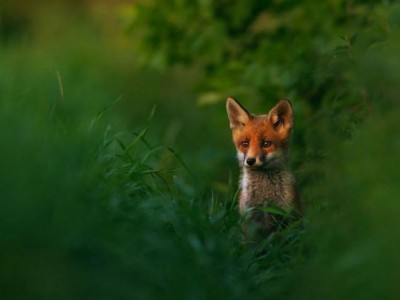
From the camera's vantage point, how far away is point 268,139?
804cm

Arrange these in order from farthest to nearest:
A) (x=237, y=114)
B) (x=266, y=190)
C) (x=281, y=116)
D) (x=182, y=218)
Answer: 1. (x=237, y=114)
2. (x=281, y=116)
3. (x=266, y=190)
4. (x=182, y=218)

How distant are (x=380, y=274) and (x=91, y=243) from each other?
138 centimetres

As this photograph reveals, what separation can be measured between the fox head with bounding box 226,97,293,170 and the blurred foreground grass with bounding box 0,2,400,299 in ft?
0.58

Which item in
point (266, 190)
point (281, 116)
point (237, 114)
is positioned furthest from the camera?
point (237, 114)

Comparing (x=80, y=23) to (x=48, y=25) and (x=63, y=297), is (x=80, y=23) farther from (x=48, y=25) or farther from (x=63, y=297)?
(x=63, y=297)

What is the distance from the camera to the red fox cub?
7.87m

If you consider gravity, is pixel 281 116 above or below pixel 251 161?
above

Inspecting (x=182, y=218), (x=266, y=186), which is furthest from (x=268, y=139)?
(x=182, y=218)

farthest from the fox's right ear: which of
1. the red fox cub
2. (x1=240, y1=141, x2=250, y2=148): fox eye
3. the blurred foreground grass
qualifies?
the blurred foreground grass

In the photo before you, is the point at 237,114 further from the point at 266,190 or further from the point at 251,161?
the point at 266,190

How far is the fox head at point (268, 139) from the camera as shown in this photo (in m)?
8.02

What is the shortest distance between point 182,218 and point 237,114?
5.86ft

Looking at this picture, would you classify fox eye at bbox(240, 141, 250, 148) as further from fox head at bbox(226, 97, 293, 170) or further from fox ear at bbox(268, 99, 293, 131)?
fox ear at bbox(268, 99, 293, 131)

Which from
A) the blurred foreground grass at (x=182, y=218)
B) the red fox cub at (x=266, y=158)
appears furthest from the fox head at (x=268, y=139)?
the blurred foreground grass at (x=182, y=218)
